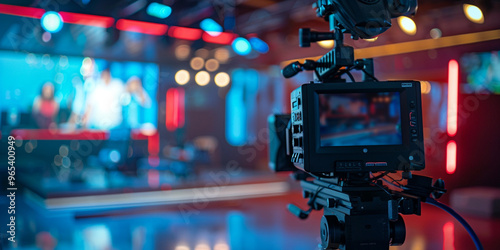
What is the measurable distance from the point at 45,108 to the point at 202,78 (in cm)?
322

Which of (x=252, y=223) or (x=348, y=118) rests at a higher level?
(x=348, y=118)

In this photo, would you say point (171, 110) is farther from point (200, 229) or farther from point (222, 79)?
point (200, 229)

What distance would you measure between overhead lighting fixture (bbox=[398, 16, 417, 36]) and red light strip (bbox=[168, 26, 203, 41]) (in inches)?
126

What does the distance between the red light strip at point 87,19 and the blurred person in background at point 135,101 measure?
2.86m

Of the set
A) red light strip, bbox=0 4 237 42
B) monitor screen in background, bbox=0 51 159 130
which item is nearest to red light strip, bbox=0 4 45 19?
red light strip, bbox=0 4 237 42

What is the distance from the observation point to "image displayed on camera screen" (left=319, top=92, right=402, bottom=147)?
148cm

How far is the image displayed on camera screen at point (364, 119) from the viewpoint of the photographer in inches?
58.3

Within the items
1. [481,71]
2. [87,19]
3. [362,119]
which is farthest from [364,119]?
[87,19]

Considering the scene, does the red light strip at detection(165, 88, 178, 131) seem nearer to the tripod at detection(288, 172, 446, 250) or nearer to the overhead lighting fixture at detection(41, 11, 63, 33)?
the overhead lighting fixture at detection(41, 11, 63, 33)

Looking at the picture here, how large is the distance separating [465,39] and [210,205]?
368cm

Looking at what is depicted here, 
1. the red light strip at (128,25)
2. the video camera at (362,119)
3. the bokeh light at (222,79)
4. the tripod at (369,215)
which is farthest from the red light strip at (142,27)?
the tripod at (369,215)

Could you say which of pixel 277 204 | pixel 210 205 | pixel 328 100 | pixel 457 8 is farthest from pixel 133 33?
pixel 328 100

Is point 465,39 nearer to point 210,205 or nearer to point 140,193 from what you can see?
point 210,205

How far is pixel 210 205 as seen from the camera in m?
5.06
